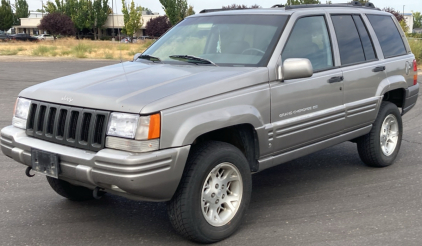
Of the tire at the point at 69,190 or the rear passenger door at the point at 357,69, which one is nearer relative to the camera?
the tire at the point at 69,190

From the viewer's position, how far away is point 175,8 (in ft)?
177

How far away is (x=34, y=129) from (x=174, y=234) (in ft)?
4.65

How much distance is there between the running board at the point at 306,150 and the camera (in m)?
4.72

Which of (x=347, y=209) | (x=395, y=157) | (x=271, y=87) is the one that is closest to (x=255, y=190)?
(x=347, y=209)

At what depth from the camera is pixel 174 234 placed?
4.38m

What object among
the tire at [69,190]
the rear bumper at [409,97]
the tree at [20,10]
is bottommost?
the tire at [69,190]

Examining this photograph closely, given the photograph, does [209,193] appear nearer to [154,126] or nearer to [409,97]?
[154,126]

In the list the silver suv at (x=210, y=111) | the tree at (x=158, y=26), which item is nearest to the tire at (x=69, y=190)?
the silver suv at (x=210, y=111)

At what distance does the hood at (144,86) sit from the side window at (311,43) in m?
0.59

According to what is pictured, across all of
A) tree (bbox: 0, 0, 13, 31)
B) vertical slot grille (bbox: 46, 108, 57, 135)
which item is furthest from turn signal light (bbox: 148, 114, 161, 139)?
tree (bbox: 0, 0, 13, 31)

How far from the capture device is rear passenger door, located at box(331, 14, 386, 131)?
5.57 metres

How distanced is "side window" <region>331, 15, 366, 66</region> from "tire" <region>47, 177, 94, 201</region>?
9.62 feet

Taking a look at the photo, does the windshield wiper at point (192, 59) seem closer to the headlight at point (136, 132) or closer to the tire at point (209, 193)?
the tire at point (209, 193)

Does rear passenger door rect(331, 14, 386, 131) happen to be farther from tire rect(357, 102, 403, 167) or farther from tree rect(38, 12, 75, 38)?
tree rect(38, 12, 75, 38)
